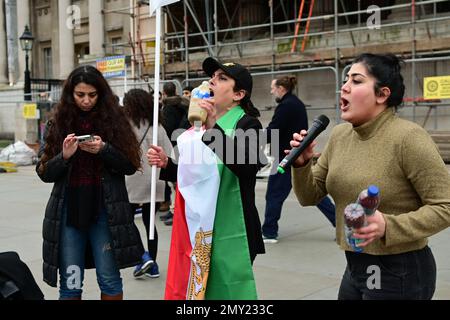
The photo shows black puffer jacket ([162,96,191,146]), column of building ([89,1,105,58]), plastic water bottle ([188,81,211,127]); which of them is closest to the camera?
plastic water bottle ([188,81,211,127])

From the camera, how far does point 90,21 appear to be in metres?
28.0

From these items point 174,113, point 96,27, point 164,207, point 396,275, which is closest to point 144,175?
point 174,113

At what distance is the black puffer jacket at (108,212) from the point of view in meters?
3.75

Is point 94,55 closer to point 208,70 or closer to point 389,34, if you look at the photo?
point 389,34

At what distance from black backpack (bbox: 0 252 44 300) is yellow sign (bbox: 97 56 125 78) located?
13699mm

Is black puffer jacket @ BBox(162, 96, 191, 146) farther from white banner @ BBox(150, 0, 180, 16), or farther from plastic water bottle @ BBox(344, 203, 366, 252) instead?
plastic water bottle @ BBox(344, 203, 366, 252)

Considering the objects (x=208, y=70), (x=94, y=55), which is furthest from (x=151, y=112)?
(x=94, y=55)

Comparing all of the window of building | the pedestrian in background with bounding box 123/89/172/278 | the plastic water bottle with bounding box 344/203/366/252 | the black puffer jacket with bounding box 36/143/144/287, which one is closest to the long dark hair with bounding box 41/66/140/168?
the black puffer jacket with bounding box 36/143/144/287

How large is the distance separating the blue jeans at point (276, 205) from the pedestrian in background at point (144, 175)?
1.41 meters

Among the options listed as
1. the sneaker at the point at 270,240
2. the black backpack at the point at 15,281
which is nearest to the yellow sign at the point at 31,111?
the sneaker at the point at 270,240

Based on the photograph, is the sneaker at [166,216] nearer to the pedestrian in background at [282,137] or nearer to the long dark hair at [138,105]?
the pedestrian in background at [282,137]

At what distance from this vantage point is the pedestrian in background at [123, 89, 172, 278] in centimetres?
568

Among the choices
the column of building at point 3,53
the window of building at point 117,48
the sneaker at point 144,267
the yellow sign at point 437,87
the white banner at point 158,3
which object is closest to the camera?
the white banner at point 158,3

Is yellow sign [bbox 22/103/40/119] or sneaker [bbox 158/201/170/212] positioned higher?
yellow sign [bbox 22/103/40/119]
